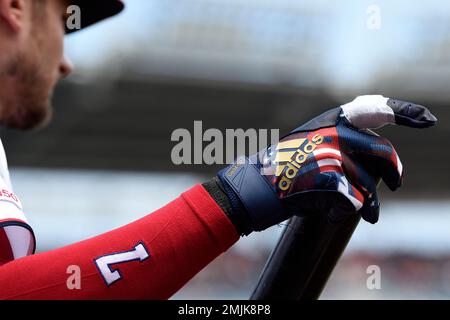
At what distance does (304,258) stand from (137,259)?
334mm

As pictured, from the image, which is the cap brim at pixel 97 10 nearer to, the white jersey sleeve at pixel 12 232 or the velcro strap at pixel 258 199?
the white jersey sleeve at pixel 12 232

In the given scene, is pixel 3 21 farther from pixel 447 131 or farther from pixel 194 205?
pixel 447 131

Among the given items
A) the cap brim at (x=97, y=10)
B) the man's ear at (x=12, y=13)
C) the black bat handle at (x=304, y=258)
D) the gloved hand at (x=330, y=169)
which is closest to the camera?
the gloved hand at (x=330, y=169)

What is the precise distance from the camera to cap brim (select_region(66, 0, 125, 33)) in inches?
Result: 74.7

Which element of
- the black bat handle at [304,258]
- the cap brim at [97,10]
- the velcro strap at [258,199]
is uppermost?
the cap brim at [97,10]

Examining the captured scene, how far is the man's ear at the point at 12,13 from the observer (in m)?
1.54

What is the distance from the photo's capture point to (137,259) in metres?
1.29

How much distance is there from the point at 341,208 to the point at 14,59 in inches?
29.8

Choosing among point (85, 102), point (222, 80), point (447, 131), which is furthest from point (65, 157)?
point (447, 131)

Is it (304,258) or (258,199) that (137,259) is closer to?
(258,199)

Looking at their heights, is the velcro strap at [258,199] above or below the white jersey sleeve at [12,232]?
above

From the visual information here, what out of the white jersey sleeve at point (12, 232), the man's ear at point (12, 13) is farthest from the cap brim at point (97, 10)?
the white jersey sleeve at point (12, 232)

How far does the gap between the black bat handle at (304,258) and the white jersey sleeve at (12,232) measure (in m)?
0.47

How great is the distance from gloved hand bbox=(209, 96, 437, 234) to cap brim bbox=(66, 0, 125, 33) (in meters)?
0.78
